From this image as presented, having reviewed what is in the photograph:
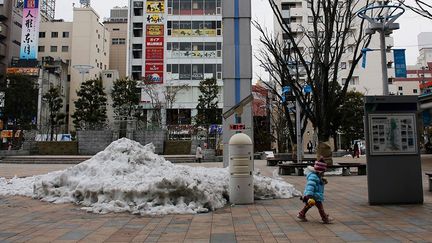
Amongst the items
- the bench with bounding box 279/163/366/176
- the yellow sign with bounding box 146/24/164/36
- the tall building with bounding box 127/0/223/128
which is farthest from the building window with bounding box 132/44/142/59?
the bench with bounding box 279/163/366/176

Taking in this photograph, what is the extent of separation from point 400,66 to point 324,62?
10.9ft

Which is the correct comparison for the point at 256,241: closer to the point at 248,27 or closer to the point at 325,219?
the point at 325,219

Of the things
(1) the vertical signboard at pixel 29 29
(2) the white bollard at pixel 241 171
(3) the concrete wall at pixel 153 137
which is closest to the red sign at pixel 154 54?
(1) the vertical signboard at pixel 29 29

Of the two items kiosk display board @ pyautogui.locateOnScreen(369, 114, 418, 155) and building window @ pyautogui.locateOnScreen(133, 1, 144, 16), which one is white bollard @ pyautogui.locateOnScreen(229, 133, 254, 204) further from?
building window @ pyautogui.locateOnScreen(133, 1, 144, 16)

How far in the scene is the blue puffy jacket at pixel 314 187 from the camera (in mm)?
6598

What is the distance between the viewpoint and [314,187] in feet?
21.8

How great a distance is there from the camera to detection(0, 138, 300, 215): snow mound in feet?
26.3

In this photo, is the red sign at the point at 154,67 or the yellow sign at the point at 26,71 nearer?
the red sign at the point at 154,67

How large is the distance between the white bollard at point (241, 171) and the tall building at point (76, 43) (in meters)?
59.8

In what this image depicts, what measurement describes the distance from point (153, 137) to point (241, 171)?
2774 centimetres

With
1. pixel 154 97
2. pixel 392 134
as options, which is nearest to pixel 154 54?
pixel 154 97

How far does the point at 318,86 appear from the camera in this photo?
17.3 meters

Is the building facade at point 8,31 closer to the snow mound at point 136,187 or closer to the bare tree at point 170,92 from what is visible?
the bare tree at point 170,92

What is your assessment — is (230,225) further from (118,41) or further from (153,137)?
(118,41)
